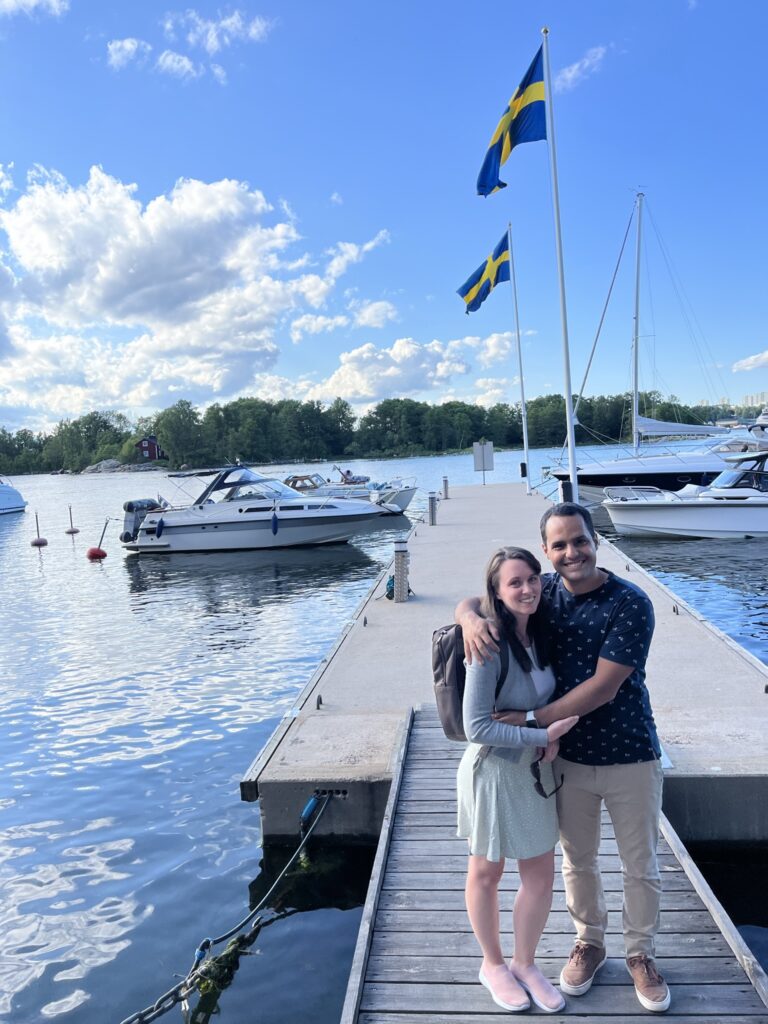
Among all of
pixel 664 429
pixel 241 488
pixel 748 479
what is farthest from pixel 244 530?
pixel 664 429

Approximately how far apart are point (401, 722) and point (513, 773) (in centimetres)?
338

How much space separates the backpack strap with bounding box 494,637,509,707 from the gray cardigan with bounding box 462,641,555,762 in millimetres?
12

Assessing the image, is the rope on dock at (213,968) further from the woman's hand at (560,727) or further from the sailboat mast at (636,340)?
the sailboat mast at (636,340)

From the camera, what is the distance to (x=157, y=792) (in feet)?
23.9

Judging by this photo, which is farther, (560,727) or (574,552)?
(574,552)

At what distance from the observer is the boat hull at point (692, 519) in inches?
793

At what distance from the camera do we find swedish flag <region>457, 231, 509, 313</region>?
23.3m

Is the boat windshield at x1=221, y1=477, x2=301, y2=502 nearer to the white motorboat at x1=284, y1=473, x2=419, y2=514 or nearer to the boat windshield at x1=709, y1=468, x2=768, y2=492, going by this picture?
the white motorboat at x1=284, y1=473, x2=419, y2=514

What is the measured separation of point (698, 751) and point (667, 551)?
1551 centimetres

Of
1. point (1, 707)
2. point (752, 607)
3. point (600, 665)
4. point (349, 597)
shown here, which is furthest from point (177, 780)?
point (752, 607)

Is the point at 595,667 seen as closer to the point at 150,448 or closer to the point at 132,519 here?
the point at 132,519

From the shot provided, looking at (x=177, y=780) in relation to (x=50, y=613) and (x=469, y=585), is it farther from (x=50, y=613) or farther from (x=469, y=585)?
(x=50, y=613)

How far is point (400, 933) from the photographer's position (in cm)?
359

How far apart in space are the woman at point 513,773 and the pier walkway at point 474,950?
9.4 inches
